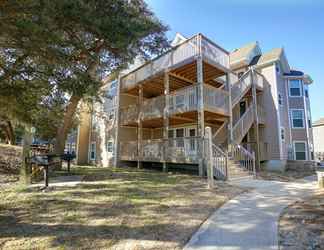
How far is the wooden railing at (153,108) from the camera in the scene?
13.5m

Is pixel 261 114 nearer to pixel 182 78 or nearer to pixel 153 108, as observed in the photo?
pixel 182 78

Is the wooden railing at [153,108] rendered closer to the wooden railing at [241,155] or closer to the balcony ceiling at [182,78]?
the balcony ceiling at [182,78]

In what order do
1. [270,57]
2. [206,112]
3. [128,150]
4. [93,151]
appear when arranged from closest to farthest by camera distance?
1. [206,112]
2. [128,150]
3. [270,57]
4. [93,151]

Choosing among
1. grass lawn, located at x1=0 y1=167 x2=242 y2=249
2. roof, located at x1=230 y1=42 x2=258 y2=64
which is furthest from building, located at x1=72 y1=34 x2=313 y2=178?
grass lawn, located at x1=0 y1=167 x2=242 y2=249

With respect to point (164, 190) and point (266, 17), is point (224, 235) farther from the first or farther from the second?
point (266, 17)

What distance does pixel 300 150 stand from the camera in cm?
1711

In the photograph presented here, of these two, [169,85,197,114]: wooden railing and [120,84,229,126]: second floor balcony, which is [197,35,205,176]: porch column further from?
[169,85,197,114]: wooden railing

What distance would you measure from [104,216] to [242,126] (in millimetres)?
11207

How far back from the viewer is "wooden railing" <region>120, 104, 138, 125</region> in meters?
15.7

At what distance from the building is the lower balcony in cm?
5

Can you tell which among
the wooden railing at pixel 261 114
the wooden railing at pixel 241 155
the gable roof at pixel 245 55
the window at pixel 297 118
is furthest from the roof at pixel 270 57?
the wooden railing at pixel 241 155

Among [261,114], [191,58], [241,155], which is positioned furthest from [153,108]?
[261,114]

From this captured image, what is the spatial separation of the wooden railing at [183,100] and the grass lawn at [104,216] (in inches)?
215

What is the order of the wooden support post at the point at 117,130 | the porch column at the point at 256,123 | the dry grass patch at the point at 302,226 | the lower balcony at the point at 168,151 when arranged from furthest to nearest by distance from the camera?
the wooden support post at the point at 117,130
the porch column at the point at 256,123
the lower balcony at the point at 168,151
the dry grass patch at the point at 302,226
